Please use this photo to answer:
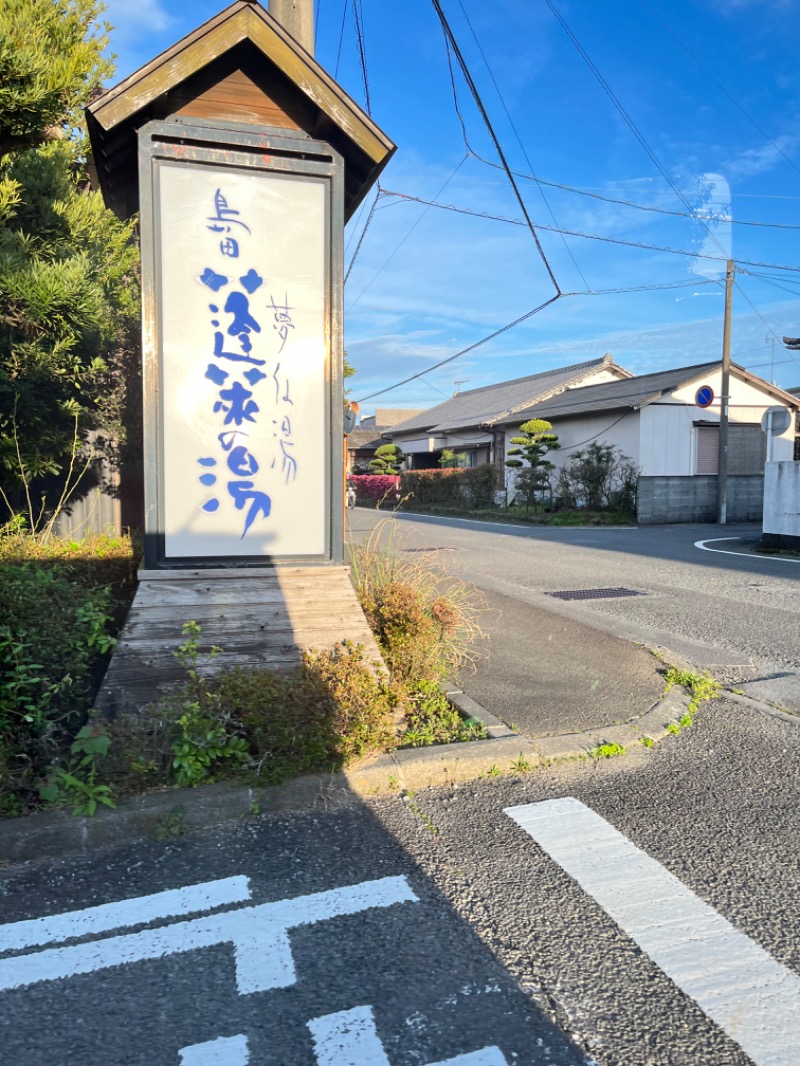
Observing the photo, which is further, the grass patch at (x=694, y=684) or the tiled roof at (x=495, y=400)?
the tiled roof at (x=495, y=400)

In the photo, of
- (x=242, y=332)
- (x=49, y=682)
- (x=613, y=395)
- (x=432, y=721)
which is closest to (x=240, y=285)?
(x=242, y=332)

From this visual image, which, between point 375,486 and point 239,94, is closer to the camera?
point 239,94

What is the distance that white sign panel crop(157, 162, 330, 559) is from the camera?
4.23 meters

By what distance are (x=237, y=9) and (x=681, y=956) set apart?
4995mm

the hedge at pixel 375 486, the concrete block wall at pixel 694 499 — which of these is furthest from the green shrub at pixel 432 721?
the hedge at pixel 375 486

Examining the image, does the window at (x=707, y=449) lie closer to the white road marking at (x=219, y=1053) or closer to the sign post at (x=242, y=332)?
the sign post at (x=242, y=332)

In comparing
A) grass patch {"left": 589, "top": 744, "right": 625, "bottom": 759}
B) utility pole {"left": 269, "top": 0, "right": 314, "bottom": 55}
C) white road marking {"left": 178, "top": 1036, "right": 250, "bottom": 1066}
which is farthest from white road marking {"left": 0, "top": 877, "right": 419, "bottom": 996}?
utility pole {"left": 269, "top": 0, "right": 314, "bottom": 55}

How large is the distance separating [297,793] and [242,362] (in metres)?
2.44

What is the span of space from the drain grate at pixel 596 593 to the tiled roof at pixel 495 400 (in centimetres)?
2167

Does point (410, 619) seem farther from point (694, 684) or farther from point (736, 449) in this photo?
point (736, 449)

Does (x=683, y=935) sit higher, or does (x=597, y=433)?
(x=597, y=433)

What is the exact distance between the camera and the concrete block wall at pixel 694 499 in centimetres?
2200

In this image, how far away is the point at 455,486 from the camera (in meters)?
30.3

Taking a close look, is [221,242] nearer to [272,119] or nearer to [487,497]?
[272,119]
